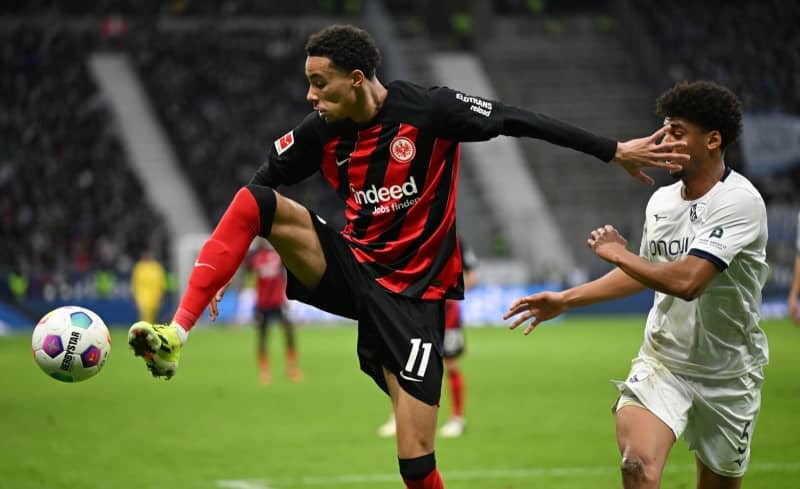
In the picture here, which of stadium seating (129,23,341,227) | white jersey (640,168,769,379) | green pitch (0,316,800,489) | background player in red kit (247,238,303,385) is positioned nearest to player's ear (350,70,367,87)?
white jersey (640,168,769,379)

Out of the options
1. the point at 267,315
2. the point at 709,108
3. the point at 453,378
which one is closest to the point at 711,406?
the point at 709,108

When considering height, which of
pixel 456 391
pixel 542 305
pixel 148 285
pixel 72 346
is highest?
pixel 542 305

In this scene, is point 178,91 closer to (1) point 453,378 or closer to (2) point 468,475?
(1) point 453,378

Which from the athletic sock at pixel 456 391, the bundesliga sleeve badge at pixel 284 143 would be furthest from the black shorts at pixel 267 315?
the bundesliga sleeve badge at pixel 284 143

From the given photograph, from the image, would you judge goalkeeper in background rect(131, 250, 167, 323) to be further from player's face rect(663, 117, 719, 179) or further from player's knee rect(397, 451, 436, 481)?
player's face rect(663, 117, 719, 179)

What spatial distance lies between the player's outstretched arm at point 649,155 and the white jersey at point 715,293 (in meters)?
0.24

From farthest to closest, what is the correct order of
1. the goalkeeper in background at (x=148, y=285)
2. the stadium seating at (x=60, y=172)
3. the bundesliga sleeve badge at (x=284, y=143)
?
the stadium seating at (x=60, y=172), the goalkeeper in background at (x=148, y=285), the bundesliga sleeve badge at (x=284, y=143)

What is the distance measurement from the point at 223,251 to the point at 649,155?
80.7 inches

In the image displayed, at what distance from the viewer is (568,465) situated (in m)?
9.22

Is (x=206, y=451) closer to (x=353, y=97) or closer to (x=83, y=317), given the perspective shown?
(x=83, y=317)

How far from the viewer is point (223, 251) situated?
17.2 ft

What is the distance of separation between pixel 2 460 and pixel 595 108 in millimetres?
30665

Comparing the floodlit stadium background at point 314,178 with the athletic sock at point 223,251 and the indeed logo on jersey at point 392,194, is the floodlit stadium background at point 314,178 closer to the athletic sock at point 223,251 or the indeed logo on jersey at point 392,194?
the indeed logo on jersey at point 392,194

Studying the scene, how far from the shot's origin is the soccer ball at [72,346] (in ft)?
18.4
